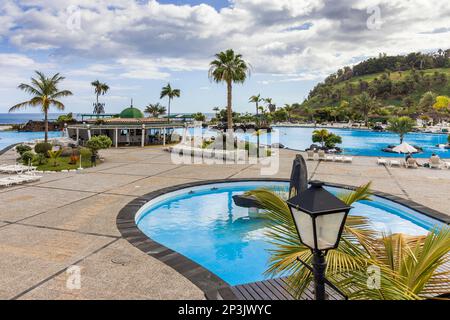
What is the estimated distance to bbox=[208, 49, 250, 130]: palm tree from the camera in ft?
103

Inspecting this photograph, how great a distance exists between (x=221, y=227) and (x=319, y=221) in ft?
31.8

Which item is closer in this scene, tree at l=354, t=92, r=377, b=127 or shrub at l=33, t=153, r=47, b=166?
shrub at l=33, t=153, r=47, b=166

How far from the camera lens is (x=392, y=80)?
4771 inches

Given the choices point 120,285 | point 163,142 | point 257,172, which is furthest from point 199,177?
point 163,142

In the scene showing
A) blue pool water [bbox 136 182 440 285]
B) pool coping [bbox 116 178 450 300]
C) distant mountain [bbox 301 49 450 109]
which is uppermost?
distant mountain [bbox 301 49 450 109]

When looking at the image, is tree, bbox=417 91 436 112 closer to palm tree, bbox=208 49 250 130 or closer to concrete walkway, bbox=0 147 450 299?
palm tree, bbox=208 49 250 130

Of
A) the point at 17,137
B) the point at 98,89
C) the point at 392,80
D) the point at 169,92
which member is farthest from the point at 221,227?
the point at 392,80

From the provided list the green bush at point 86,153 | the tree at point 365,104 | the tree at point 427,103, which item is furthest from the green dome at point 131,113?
the tree at point 427,103

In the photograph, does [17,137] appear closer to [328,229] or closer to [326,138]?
[326,138]

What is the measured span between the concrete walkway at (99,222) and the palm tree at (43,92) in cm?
1215

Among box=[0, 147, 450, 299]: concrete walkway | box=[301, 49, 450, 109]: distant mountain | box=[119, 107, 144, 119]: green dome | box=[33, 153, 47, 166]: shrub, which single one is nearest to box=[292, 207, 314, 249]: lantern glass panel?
box=[0, 147, 450, 299]: concrete walkway

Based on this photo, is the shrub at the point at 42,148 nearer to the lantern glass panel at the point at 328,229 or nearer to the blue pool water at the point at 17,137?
the blue pool water at the point at 17,137

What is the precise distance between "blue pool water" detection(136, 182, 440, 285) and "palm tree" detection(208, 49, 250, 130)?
59.0 feet
